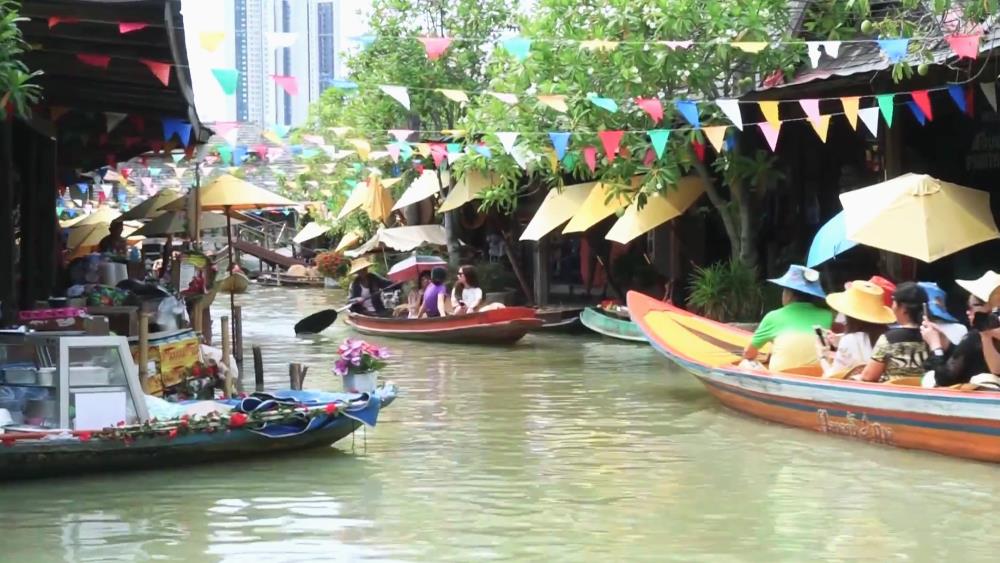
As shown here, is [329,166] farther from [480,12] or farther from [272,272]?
[272,272]

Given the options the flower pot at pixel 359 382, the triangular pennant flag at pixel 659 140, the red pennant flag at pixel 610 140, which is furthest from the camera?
the red pennant flag at pixel 610 140

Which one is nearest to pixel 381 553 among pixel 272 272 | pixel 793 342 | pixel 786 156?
pixel 793 342

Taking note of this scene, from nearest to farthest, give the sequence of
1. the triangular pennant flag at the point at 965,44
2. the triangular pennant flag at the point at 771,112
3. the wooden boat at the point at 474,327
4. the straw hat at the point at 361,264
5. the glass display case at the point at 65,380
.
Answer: the glass display case at the point at 65,380, the triangular pennant flag at the point at 965,44, the triangular pennant flag at the point at 771,112, the wooden boat at the point at 474,327, the straw hat at the point at 361,264

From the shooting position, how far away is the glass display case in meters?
8.02

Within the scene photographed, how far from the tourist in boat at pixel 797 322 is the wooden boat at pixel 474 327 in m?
7.46

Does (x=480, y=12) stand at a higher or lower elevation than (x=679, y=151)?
higher

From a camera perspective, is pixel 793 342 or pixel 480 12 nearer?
pixel 793 342

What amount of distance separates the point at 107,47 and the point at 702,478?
475 centimetres

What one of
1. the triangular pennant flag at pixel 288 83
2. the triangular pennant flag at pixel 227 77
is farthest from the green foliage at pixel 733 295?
the triangular pennant flag at pixel 227 77

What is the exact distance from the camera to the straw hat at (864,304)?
9.50m

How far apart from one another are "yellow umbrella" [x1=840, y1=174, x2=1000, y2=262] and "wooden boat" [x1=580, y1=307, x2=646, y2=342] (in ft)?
19.0

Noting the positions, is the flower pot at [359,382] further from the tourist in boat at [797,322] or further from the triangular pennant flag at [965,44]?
the triangular pennant flag at [965,44]

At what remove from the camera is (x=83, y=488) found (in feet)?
26.4

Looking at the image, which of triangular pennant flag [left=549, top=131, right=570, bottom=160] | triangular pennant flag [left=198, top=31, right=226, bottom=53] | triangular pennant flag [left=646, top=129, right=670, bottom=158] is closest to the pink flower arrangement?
triangular pennant flag [left=198, top=31, right=226, bottom=53]
